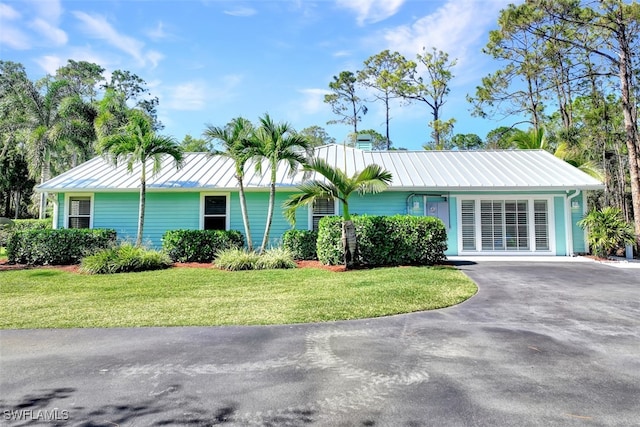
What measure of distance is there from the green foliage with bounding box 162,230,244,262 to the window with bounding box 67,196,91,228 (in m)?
4.13

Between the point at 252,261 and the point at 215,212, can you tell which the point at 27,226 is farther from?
the point at 252,261

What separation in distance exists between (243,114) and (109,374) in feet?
32.1

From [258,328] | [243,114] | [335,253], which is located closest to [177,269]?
[335,253]

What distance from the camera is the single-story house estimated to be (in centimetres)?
1268

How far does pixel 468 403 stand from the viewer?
2.87m

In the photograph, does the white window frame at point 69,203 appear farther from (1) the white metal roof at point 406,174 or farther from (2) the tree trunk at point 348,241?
(2) the tree trunk at point 348,241

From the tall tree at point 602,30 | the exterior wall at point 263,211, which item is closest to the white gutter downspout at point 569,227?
the exterior wall at point 263,211

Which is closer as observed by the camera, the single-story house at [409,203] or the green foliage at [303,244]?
the green foliage at [303,244]

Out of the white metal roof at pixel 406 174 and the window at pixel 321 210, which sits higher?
the white metal roof at pixel 406 174

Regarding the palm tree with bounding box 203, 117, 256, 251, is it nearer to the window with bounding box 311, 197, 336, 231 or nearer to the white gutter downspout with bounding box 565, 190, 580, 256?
the window with bounding box 311, 197, 336, 231

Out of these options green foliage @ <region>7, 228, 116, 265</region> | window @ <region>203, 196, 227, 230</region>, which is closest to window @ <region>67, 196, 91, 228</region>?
green foliage @ <region>7, 228, 116, 265</region>

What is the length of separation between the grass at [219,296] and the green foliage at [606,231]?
237 inches

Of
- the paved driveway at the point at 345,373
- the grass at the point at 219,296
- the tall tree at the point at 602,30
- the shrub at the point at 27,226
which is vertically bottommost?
the paved driveway at the point at 345,373

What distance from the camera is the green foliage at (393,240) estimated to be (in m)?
10.3
